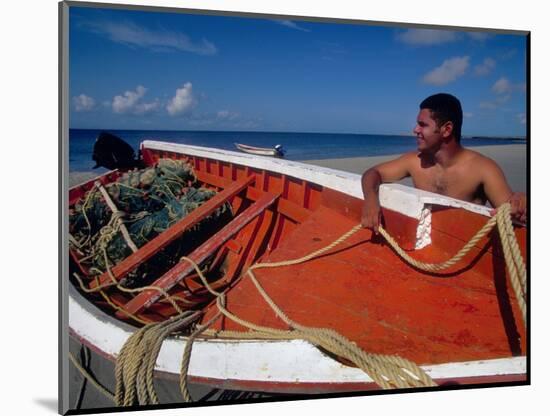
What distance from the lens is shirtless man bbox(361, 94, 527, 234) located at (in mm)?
3689

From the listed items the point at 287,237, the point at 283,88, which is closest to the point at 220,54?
the point at 283,88

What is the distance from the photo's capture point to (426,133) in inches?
148

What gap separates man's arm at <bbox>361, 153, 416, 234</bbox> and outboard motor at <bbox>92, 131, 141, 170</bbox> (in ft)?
3.90

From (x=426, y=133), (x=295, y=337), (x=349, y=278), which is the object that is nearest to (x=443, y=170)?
(x=426, y=133)

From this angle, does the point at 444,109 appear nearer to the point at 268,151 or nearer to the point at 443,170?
the point at 443,170

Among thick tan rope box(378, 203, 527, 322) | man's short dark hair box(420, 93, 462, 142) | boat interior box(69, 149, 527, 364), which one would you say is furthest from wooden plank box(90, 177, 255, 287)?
man's short dark hair box(420, 93, 462, 142)

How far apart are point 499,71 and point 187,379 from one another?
7.76 ft

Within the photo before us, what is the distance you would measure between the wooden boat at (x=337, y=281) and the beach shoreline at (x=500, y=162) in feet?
0.19

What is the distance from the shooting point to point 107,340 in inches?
129

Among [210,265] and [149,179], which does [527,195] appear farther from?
[149,179]

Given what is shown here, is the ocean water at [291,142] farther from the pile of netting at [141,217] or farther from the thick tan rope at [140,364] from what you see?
the thick tan rope at [140,364]

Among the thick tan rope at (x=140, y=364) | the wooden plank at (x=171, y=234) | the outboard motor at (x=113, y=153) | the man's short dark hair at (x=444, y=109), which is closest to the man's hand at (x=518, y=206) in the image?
the man's short dark hair at (x=444, y=109)

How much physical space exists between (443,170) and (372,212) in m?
0.45

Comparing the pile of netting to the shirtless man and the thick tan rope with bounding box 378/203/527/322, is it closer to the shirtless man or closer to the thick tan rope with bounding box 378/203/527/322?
the shirtless man
